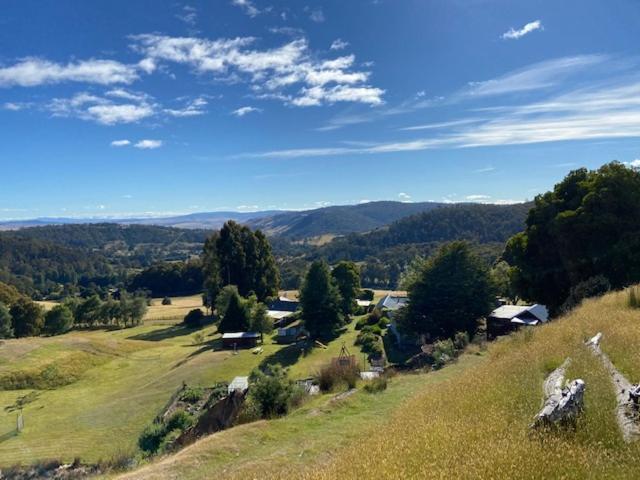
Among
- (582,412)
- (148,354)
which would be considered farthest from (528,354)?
(148,354)

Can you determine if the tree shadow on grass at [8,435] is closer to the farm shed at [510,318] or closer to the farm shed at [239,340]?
the farm shed at [239,340]

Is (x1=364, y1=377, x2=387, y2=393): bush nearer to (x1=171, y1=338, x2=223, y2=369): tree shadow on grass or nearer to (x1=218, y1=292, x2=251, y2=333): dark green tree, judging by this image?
(x1=171, y1=338, x2=223, y2=369): tree shadow on grass

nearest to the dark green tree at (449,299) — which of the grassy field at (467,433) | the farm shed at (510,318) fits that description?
the farm shed at (510,318)

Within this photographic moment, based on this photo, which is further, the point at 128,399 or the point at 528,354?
the point at 128,399

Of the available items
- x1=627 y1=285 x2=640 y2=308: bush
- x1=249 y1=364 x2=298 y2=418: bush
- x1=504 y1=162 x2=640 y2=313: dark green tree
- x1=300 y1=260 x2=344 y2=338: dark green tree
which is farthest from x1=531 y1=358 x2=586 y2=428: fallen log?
x1=300 y1=260 x2=344 y2=338: dark green tree

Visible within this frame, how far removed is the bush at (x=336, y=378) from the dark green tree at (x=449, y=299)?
755 inches

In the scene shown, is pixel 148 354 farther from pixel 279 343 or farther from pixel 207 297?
pixel 207 297

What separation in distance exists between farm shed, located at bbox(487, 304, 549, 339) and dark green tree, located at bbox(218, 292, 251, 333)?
76.1 feet

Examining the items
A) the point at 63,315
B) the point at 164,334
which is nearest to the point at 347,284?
the point at 164,334

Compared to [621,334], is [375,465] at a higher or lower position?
lower

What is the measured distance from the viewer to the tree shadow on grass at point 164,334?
171ft

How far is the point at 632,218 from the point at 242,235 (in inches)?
1960

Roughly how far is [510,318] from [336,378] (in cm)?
2224

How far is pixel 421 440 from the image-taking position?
6.93 m
